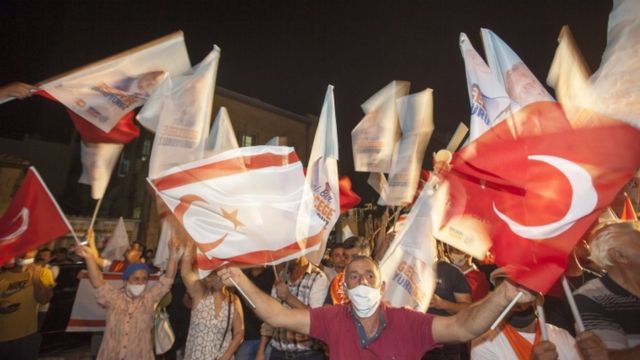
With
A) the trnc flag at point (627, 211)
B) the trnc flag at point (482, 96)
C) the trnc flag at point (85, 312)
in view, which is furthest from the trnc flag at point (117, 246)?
the trnc flag at point (627, 211)

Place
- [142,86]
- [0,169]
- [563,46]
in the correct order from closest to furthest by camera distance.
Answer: [563,46] → [142,86] → [0,169]

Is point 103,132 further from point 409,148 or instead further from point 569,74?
point 569,74

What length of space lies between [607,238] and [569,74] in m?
1.49

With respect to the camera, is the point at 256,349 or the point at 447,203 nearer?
the point at 447,203

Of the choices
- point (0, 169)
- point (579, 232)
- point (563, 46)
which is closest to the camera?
point (579, 232)

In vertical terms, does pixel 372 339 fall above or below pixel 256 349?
above

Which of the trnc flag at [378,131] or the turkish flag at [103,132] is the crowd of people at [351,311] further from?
the trnc flag at [378,131]

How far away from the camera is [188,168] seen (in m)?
3.79

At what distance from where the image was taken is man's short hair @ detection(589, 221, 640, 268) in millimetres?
2814

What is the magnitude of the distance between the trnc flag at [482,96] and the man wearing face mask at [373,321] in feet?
4.69

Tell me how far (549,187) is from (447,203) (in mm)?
1255

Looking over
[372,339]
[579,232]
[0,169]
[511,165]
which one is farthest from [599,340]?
[0,169]

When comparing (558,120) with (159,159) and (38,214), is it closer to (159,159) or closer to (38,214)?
(159,159)

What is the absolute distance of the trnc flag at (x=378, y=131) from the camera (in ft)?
21.9
